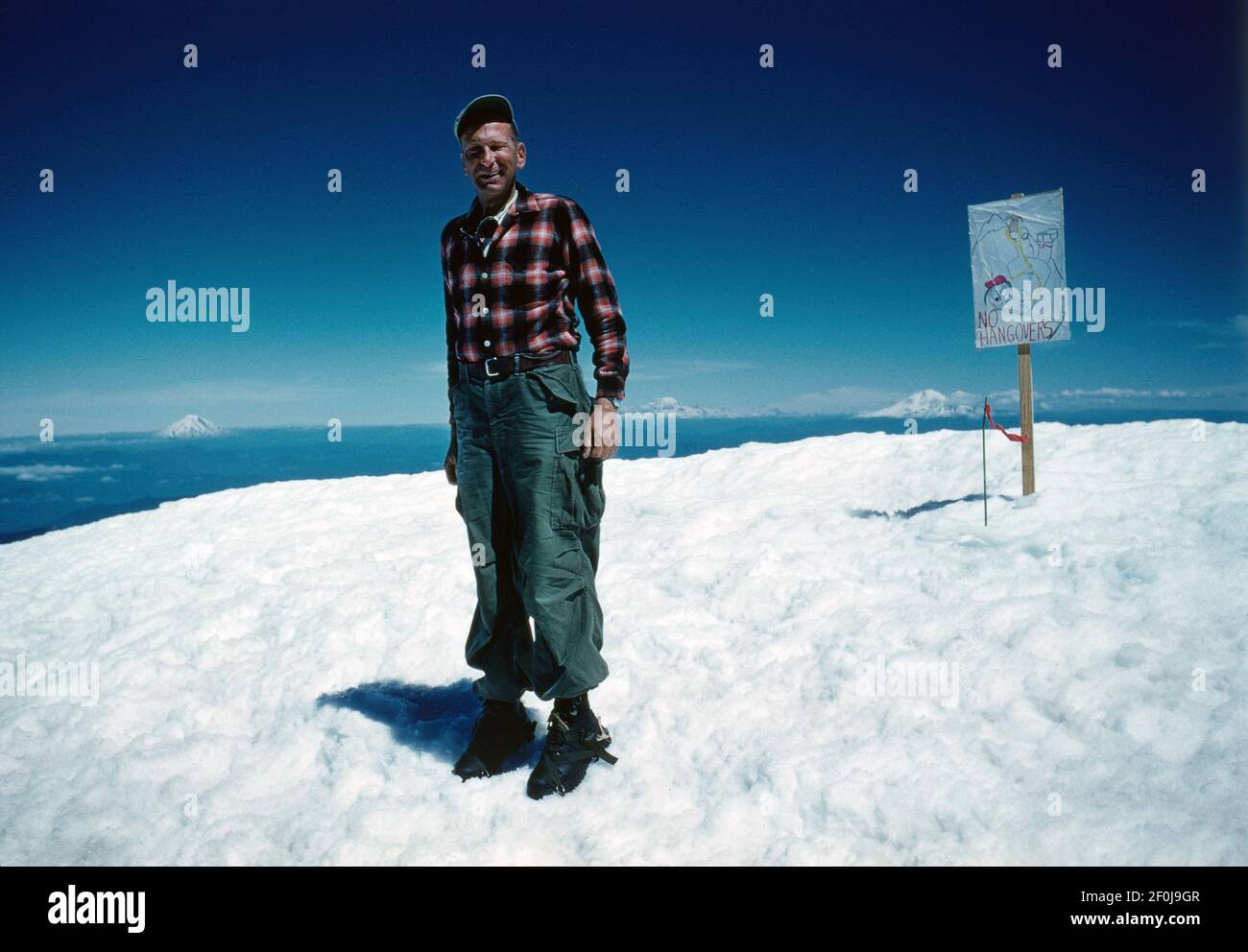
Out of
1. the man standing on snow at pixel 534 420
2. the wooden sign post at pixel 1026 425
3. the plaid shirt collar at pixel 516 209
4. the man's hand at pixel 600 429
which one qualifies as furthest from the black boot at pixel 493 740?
the wooden sign post at pixel 1026 425

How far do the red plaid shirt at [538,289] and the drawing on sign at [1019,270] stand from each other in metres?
5.01

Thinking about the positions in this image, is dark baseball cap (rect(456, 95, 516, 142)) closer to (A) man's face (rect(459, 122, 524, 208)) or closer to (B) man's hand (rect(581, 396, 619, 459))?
(A) man's face (rect(459, 122, 524, 208))

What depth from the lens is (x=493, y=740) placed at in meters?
3.00

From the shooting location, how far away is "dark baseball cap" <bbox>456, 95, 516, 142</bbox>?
2660mm

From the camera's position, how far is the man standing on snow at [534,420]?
2.70m

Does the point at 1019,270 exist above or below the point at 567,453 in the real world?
above

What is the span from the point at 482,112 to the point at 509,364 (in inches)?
39.3

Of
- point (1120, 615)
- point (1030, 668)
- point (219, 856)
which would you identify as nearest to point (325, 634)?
point (219, 856)

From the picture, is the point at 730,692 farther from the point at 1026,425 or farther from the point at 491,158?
the point at 1026,425

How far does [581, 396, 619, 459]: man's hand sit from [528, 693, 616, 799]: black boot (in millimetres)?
1044

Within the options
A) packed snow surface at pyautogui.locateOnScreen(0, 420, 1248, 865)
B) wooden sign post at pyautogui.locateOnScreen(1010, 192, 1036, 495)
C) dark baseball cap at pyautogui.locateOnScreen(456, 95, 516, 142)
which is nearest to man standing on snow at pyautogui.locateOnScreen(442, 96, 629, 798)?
dark baseball cap at pyautogui.locateOnScreen(456, 95, 516, 142)

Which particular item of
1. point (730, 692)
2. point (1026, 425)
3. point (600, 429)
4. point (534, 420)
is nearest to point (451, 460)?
point (534, 420)

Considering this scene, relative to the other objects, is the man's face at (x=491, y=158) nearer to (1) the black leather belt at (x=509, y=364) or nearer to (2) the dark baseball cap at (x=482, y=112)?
(2) the dark baseball cap at (x=482, y=112)
